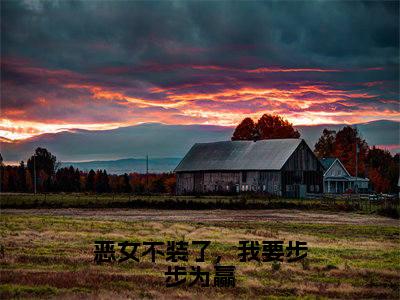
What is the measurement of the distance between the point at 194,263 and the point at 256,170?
67770 millimetres

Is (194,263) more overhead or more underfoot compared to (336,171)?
more underfoot

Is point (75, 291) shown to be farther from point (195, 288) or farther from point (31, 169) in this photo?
point (31, 169)

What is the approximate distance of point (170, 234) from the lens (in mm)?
34344

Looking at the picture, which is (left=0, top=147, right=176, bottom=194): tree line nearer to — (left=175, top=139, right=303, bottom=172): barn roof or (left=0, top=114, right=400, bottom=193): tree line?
(left=0, top=114, right=400, bottom=193): tree line

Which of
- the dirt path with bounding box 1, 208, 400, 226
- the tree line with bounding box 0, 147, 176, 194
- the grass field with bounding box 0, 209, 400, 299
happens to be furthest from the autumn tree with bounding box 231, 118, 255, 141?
the grass field with bounding box 0, 209, 400, 299

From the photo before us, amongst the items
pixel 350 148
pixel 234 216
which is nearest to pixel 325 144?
pixel 350 148

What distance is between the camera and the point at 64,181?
12175 centimetres

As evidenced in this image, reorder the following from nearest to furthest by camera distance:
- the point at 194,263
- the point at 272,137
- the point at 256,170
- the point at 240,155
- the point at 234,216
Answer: the point at 194,263
the point at 234,216
the point at 256,170
the point at 240,155
the point at 272,137

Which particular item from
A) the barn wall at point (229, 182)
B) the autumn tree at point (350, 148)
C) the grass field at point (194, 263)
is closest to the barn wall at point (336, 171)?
the autumn tree at point (350, 148)

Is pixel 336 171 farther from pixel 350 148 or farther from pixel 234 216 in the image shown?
pixel 234 216

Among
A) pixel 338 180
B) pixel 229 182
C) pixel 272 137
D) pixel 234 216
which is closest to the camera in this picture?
pixel 234 216

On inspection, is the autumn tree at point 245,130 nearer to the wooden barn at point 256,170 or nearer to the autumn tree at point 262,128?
the autumn tree at point 262,128

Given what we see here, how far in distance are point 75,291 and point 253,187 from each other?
73566mm

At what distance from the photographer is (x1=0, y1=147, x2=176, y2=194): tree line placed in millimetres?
116375
